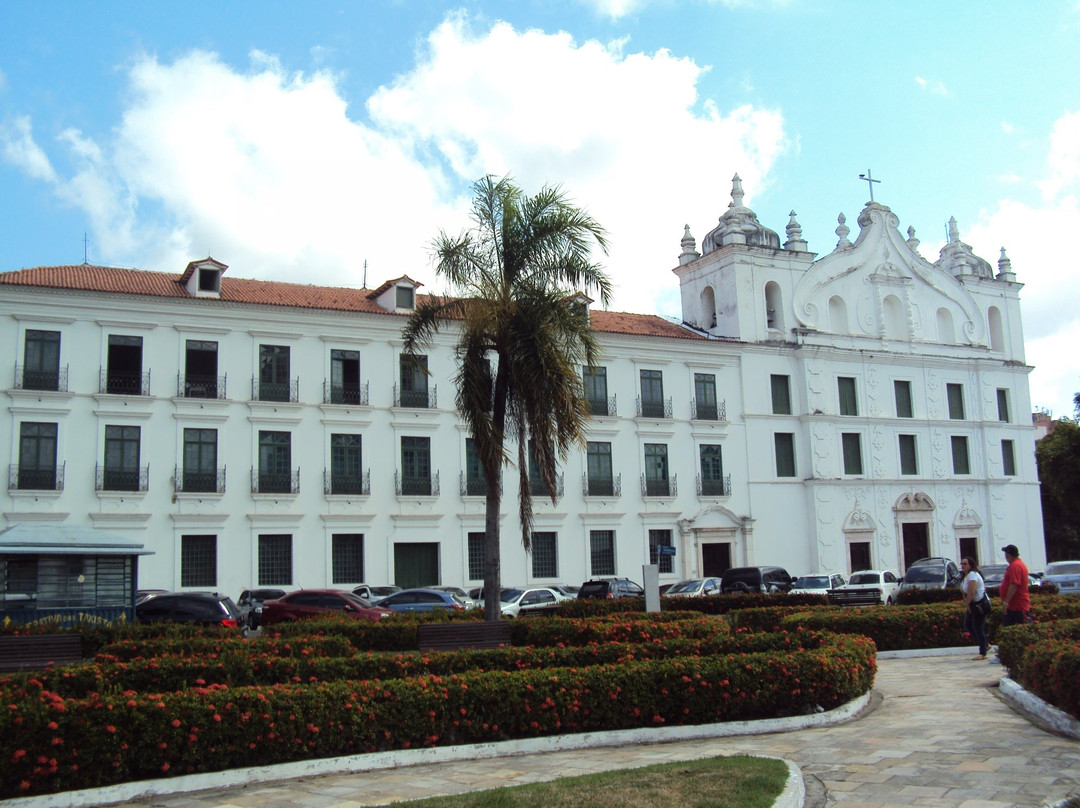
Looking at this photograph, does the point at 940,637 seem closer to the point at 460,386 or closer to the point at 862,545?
the point at 460,386

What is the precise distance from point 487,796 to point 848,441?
36.3 metres

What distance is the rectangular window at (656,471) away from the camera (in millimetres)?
37344

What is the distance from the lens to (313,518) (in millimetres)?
31797

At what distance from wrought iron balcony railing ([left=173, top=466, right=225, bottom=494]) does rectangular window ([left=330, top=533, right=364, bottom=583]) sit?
3.95 m

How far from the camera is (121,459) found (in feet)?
98.0

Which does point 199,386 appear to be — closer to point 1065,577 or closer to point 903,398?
point 1065,577

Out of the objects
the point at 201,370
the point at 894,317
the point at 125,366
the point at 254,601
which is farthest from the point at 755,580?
the point at 125,366

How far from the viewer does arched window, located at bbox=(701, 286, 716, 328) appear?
42844 mm

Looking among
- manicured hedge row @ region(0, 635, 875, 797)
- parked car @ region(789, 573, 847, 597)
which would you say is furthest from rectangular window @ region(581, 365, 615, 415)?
manicured hedge row @ region(0, 635, 875, 797)

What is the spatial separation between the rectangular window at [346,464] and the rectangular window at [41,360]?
824cm

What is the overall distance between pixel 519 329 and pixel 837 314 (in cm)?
2965

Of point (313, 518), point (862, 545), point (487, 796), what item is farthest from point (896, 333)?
point (487, 796)

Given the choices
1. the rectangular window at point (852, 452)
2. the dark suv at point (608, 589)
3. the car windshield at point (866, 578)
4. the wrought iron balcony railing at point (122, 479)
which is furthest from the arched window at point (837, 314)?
the wrought iron balcony railing at point (122, 479)

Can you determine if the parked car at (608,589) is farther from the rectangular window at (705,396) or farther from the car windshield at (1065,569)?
the car windshield at (1065,569)
